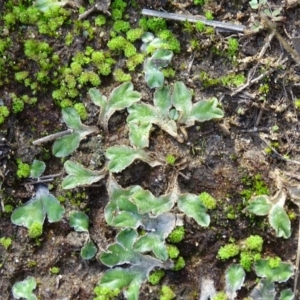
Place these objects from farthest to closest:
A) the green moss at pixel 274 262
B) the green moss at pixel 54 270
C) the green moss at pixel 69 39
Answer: the green moss at pixel 69 39 < the green moss at pixel 54 270 < the green moss at pixel 274 262

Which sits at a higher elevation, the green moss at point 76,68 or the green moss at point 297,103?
the green moss at point 76,68

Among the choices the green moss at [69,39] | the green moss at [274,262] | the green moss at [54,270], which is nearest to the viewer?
the green moss at [274,262]

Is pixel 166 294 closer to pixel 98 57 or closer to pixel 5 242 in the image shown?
pixel 5 242

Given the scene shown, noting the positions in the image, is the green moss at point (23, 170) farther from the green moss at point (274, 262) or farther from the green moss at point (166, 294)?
the green moss at point (274, 262)

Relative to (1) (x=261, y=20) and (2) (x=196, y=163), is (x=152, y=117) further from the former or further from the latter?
(1) (x=261, y=20)

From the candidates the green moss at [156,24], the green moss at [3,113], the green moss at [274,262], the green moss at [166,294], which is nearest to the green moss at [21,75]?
the green moss at [3,113]

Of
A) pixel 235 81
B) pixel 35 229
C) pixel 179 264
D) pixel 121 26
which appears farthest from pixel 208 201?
pixel 121 26
